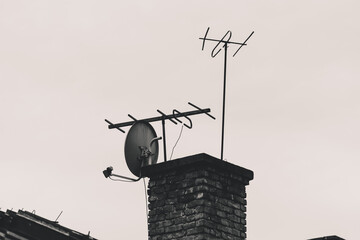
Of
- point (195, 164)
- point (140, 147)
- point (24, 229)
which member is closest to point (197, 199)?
point (195, 164)

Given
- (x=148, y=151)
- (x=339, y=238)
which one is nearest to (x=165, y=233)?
(x=148, y=151)

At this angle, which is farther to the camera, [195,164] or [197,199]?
[195,164]

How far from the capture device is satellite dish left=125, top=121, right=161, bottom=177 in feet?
46.6

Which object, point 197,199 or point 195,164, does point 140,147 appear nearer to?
point 195,164

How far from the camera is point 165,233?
528 inches

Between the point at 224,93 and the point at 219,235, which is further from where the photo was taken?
the point at 224,93

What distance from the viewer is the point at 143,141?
14.3 m

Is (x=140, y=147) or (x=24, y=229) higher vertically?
(x=140, y=147)

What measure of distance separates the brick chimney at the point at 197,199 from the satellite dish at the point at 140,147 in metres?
0.33

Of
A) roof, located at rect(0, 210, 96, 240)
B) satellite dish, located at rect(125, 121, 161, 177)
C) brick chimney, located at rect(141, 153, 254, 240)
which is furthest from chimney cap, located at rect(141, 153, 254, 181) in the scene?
roof, located at rect(0, 210, 96, 240)

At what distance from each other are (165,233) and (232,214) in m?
0.91

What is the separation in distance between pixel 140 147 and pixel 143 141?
0.36ft

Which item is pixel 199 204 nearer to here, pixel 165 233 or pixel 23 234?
pixel 165 233

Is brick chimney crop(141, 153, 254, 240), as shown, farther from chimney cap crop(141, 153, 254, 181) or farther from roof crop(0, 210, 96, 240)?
roof crop(0, 210, 96, 240)
